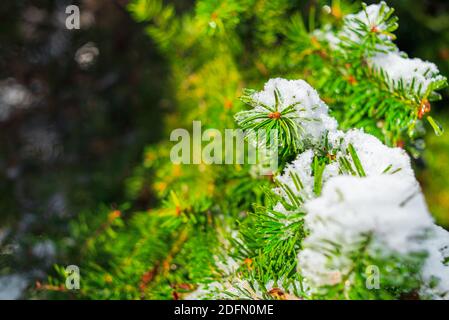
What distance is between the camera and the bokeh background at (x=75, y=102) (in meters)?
1.31

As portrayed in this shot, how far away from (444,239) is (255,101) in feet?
0.84

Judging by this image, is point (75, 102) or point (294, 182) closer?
point (294, 182)

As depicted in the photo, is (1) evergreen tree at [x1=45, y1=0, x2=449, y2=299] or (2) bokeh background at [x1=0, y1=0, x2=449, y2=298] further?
(2) bokeh background at [x1=0, y1=0, x2=449, y2=298]

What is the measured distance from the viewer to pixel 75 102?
1444mm

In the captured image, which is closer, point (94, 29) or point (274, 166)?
point (274, 166)

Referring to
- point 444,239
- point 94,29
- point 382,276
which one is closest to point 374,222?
point 382,276

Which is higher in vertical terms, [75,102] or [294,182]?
[75,102]

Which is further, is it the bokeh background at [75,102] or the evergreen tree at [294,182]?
the bokeh background at [75,102]

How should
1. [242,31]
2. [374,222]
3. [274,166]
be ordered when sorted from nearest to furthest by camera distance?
[374,222] < [274,166] < [242,31]

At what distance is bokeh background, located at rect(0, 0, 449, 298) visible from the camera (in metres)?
1.31

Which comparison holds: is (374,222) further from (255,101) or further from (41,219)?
(41,219)
